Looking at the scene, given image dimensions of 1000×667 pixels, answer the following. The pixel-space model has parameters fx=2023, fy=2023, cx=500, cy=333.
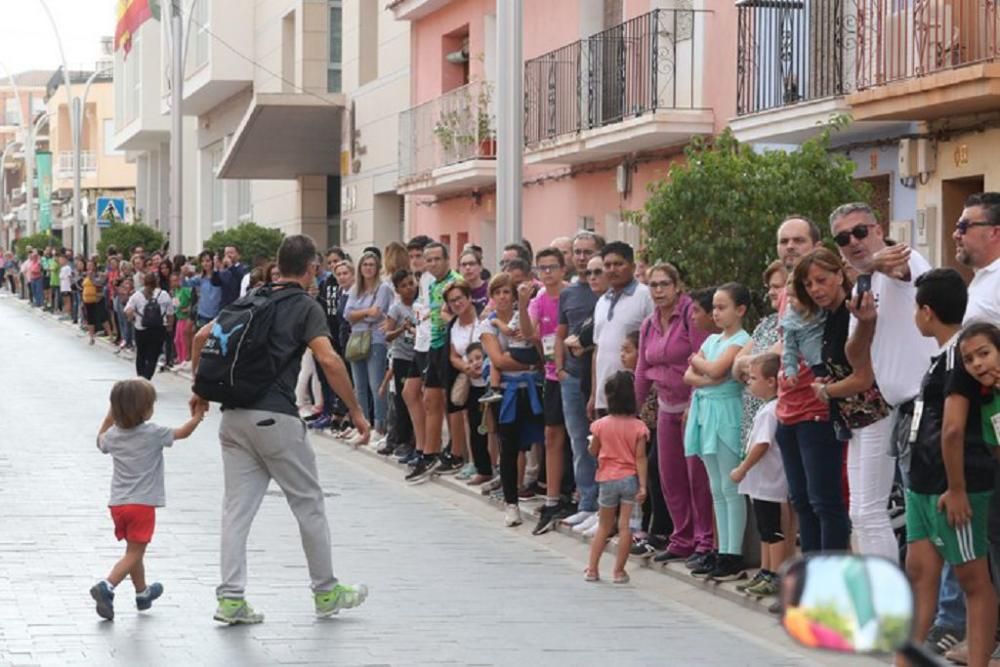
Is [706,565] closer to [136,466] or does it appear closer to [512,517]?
[512,517]

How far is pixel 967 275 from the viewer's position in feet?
54.6

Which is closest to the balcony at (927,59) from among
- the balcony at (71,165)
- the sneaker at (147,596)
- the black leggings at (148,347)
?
the sneaker at (147,596)

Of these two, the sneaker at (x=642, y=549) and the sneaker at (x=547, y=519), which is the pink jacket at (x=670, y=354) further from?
the sneaker at (x=547, y=519)

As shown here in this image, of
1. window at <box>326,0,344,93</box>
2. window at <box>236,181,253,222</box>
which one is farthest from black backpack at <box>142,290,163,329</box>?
window at <box>236,181,253,222</box>

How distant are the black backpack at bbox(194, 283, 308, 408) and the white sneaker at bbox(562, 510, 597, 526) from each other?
387 centimetres

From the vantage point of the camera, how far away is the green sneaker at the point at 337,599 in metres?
10.1

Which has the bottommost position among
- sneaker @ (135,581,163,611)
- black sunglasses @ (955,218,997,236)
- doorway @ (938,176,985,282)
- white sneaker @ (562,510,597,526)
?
white sneaker @ (562,510,597,526)

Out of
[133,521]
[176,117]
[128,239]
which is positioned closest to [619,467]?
[133,521]

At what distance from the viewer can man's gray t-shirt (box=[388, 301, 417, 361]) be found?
18.2m

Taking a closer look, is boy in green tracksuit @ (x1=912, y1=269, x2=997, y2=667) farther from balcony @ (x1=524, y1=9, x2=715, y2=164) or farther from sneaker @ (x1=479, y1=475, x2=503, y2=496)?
balcony @ (x1=524, y1=9, x2=715, y2=164)

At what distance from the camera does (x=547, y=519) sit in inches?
548

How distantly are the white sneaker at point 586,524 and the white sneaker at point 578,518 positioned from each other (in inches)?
1.0

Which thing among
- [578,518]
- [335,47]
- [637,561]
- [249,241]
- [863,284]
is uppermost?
[335,47]

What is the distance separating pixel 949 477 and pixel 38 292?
5519 cm
